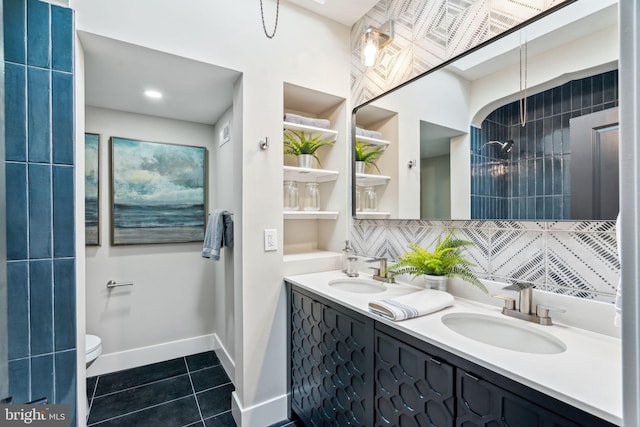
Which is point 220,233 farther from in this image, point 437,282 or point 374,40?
point 374,40

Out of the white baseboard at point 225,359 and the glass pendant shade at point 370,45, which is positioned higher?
the glass pendant shade at point 370,45

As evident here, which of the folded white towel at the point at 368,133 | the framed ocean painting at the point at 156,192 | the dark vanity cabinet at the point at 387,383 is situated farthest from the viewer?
the framed ocean painting at the point at 156,192

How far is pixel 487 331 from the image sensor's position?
122 centimetres

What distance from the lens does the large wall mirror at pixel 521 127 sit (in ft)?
3.41

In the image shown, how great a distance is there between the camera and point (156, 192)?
97.6 inches

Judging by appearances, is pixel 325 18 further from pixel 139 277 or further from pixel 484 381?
pixel 139 277

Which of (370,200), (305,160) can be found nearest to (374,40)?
(305,160)

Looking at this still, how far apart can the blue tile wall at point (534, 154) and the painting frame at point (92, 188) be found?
8.62 feet

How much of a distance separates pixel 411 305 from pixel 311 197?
3.93 feet

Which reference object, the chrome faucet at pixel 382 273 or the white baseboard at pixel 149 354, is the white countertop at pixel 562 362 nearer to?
the chrome faucet at pixel 382 273

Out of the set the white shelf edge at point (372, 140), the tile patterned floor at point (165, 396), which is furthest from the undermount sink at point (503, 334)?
the tile patterned floor at point (165, 396)

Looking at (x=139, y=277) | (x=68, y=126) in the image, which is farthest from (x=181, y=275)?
(x=68, y=126)

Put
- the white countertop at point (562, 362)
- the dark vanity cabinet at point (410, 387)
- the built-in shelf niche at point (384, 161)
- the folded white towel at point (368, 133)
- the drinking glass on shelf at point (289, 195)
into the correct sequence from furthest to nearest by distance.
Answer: the drinking glass on shelf at point (289, 195) → the folded white towel at point (368, 133) → the built-in shelf niche at point (384, 161) → the dark vanity cabinet at point (410, 387) → the white countertop at point (562, 362)

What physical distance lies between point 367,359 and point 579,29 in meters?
1.54
